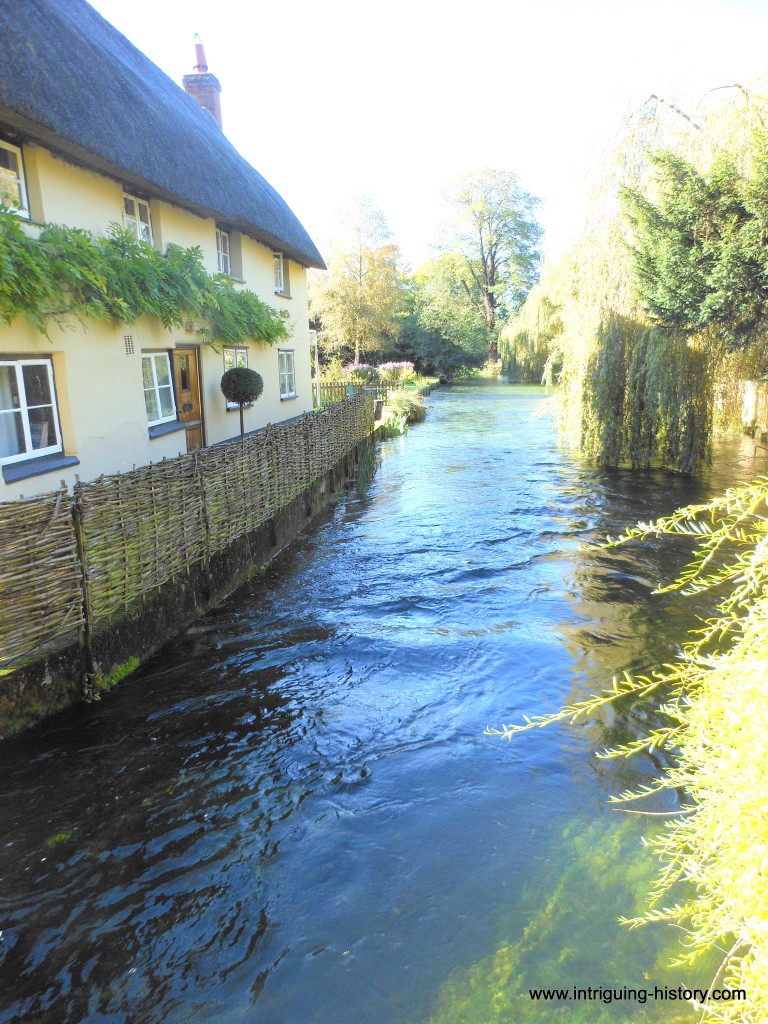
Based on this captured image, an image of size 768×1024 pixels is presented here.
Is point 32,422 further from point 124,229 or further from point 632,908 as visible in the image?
point 632,908

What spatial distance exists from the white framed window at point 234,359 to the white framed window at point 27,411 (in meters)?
5.81

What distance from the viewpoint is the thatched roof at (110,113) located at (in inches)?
309

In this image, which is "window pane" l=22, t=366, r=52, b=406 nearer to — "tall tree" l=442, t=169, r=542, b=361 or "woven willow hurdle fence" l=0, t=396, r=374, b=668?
"woven willow hurdle fence" l=0, t=396, r=374, b=668

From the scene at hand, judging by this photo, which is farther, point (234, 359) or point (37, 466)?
point (234, 359)

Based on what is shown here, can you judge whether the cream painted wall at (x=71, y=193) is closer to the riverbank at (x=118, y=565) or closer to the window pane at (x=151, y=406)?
the window pane at (x=151, y=406)

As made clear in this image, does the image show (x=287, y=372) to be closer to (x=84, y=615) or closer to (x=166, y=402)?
(x=166, y=402)

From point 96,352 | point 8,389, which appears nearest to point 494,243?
point 96,352

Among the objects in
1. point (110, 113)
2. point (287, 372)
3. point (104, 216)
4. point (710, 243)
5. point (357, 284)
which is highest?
point (357, 284)

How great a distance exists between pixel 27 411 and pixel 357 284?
34909 millimetres

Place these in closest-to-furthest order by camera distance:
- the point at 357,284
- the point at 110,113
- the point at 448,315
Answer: the point at 110,113 < the point at 357,284 < the point at 448,315

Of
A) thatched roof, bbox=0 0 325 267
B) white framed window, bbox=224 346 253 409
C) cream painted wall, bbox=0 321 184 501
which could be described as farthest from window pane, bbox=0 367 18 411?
white framed window, bbox=224 346 253 409

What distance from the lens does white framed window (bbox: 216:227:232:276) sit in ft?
49.2

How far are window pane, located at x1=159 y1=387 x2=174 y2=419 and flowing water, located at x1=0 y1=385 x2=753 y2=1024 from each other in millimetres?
4963

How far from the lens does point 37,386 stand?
28.9 feet
